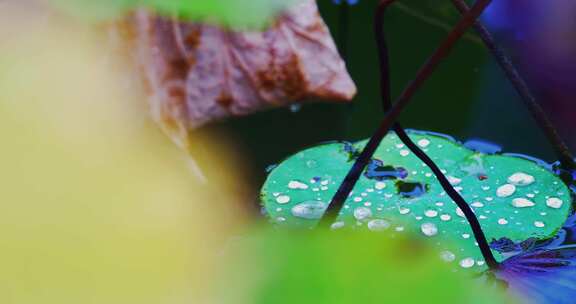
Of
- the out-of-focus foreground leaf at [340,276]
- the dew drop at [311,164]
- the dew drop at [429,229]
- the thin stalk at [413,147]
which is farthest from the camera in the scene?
the dew drop at [311,164]

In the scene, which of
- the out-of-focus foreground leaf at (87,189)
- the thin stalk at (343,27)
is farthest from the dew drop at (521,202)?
the thin stalk at (343,27)

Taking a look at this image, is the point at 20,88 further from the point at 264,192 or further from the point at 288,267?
the point at 288,267

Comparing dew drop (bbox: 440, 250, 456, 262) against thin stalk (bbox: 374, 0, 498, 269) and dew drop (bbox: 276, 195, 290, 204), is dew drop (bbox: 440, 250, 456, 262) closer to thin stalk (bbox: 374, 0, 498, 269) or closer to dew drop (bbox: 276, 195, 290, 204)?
thin stalk (bbox: 374, 0, 498, 269)

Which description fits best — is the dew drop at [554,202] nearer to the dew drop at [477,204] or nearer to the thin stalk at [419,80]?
the dew drop at [477,204]

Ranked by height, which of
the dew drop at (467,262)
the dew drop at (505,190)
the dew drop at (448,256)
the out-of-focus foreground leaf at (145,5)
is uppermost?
the out-of-focus foreground leaf at (145,5)

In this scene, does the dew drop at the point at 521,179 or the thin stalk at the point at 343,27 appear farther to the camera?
the thin stalk at the point at 343,27

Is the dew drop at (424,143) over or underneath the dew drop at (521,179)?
over
